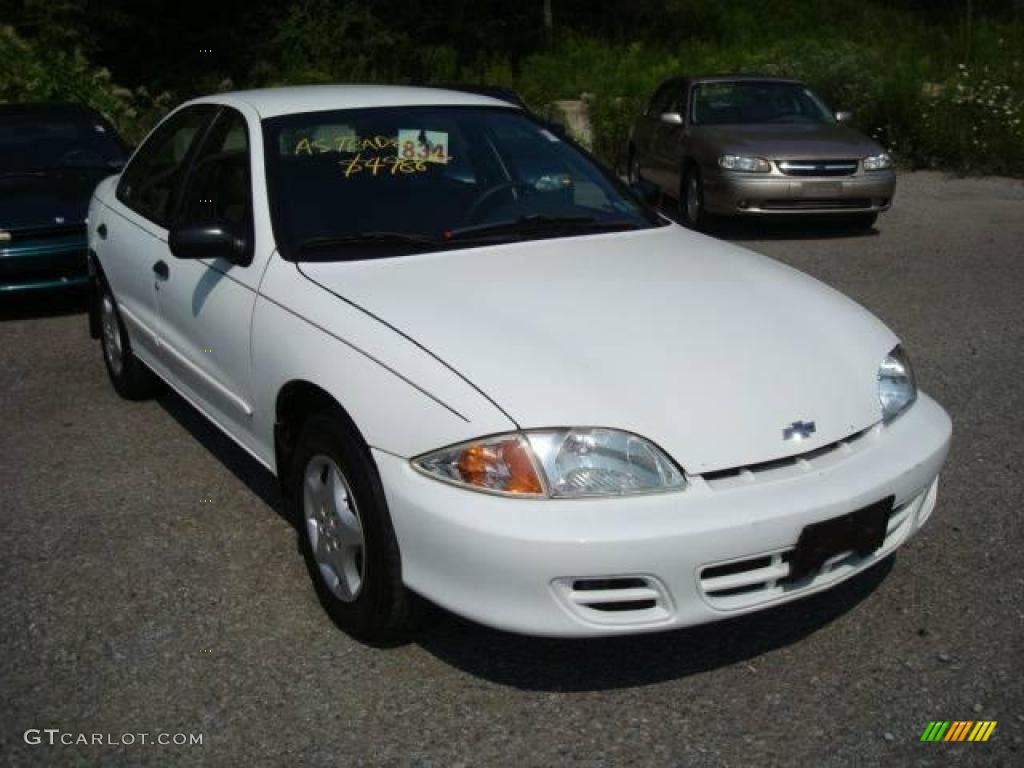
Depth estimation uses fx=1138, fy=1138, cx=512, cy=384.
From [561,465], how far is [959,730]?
3.92ft

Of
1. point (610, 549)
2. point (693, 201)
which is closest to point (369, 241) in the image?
point (610, 549)

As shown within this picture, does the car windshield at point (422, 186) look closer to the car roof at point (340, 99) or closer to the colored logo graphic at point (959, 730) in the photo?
the car roof at point (340, 99)

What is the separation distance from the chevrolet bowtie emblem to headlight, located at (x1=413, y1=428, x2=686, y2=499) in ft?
1.09

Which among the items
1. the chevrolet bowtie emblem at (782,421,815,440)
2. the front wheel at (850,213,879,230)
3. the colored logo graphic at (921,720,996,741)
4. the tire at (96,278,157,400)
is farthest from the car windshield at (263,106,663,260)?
the front wheel at (850,213,879,230)

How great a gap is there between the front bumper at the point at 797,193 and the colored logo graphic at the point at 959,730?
7540 millimetres

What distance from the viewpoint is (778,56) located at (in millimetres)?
20625

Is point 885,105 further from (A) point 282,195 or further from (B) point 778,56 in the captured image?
(A) point 282,195

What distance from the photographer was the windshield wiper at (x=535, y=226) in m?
3.94

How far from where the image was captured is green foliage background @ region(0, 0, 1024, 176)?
14.6 meters

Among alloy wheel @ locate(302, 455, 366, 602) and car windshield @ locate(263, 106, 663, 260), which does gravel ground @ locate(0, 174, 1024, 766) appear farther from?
car windshield @ locate(263, 106, 663, 260)

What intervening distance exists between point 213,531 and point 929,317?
4885 mm

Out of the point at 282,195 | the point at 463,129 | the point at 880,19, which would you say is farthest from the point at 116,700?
the point at 880,19

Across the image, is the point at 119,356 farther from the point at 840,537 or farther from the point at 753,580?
the point at 840,537

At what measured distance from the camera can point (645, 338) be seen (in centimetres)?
320
